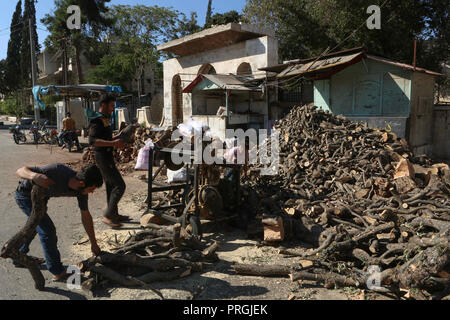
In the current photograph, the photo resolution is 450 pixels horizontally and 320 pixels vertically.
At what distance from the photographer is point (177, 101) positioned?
65.9 ft

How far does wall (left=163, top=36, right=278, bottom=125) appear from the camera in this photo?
13812 mm

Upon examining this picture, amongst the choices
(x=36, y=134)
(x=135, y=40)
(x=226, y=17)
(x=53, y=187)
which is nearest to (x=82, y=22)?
(x=135, y=40)

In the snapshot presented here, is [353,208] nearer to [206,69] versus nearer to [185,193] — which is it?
[185,193]

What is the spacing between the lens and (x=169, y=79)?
2000 cm

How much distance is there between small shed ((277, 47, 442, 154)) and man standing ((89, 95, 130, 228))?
7707 millimetres

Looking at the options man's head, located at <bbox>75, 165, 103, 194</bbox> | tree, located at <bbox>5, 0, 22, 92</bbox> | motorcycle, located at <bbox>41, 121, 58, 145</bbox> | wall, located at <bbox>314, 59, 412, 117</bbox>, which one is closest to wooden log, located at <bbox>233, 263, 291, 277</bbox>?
man's head, located at <bbox>75, 165, 103, 194</bbox>

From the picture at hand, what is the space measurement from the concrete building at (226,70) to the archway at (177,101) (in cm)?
44

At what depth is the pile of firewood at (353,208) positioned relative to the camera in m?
3.38

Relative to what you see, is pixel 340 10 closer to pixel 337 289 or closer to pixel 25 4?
pixel 337 289

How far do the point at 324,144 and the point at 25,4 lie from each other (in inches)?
1731

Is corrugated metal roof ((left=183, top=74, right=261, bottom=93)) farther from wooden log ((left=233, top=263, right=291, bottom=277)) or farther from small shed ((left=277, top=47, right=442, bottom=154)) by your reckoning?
wooden log ((left=233, top=263, right=291, bottom=277))

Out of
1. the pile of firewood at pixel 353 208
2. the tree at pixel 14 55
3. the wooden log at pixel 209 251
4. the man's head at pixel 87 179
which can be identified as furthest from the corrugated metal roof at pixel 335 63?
the tree at pixel 14 55

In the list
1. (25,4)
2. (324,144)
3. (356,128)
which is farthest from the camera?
(25,4)
